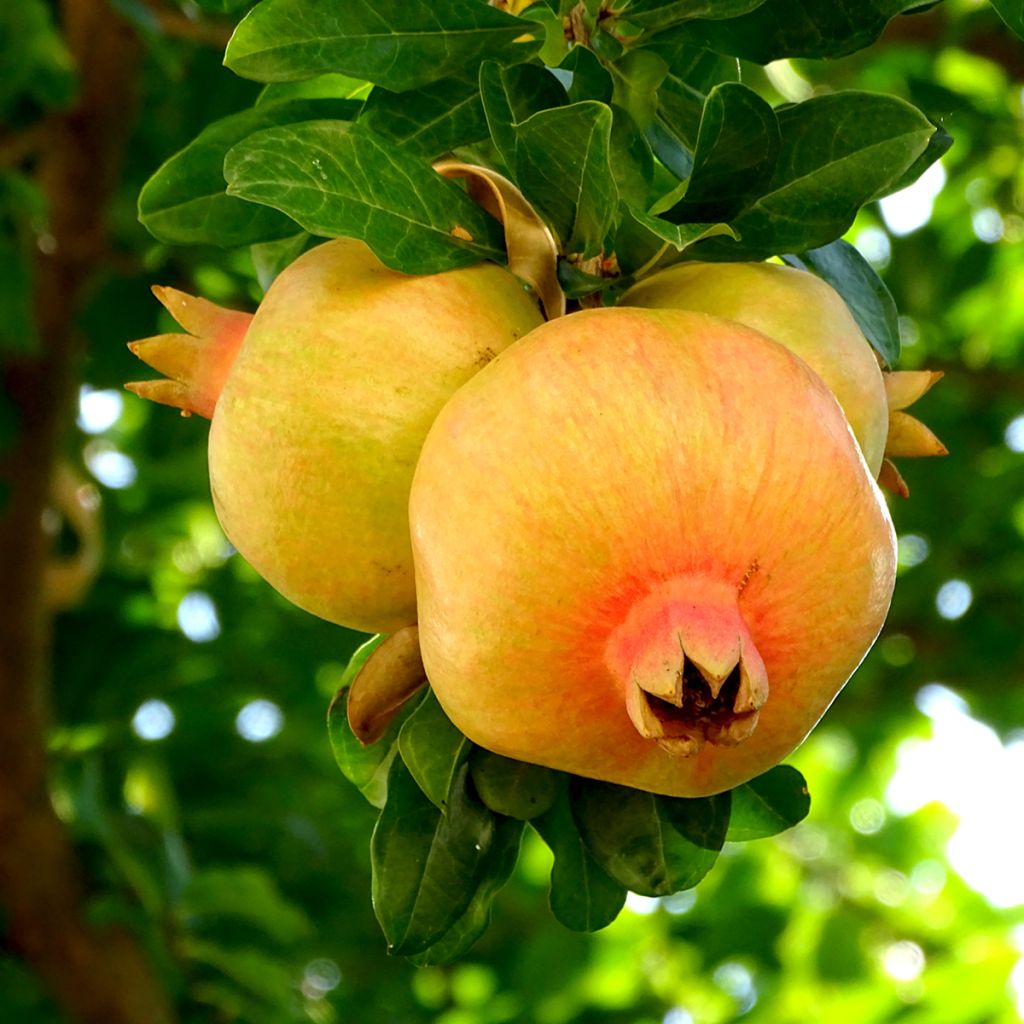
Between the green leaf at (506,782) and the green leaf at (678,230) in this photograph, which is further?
the green leaf at (506,782)

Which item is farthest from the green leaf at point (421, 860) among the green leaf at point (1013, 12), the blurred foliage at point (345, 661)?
the blurred foliage at point (345, 661)

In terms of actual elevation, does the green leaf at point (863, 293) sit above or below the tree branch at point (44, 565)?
above

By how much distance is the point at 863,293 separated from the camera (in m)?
0.80

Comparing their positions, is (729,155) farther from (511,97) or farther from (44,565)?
(44,565)

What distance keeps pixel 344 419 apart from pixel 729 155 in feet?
0.73

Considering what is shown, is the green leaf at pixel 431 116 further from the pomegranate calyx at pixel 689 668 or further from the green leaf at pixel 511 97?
the pomegranate calyx at pixel 689 668

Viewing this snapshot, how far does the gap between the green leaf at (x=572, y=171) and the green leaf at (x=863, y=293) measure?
148 millimetres

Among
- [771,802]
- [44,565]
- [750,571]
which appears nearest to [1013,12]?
[750,571]

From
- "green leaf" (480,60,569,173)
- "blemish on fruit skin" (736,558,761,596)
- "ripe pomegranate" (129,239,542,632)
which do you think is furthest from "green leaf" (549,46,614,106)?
"blemish on fruit skin" (736,558,761,596)

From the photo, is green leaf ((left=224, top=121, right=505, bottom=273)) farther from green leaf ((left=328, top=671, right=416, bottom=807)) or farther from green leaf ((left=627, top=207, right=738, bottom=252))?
green leaf ((left=328, top=671, right=416, bottom=807))

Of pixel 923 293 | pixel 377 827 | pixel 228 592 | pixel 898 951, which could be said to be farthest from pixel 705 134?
pixel 898 951

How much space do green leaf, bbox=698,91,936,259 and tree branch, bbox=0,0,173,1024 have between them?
4.94ft

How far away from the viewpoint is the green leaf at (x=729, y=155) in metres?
0.65

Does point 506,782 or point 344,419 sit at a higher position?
point 344,419
